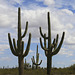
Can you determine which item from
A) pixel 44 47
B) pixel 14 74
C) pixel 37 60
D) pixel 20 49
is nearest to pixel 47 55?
pixel 44 47

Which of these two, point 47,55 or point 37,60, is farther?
point 37,60

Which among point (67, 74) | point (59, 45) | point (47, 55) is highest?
point (59, 45)

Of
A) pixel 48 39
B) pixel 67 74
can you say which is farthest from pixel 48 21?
pixel 67 74

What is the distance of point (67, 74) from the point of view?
46.0ft

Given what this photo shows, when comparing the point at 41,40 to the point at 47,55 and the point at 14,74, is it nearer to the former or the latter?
the point at 47,55

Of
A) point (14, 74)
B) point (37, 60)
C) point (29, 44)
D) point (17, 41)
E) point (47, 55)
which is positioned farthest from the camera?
point (37, 60)

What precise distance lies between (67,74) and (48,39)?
13.1 ft

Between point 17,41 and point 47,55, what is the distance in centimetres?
229

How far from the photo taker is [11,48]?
1052 cm

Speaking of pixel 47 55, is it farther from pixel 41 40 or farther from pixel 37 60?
pixel 37 60

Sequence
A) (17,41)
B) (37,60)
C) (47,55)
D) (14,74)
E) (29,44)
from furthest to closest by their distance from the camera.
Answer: (37,60) < (14,74) < (47,55) < (17,41) < (29,44)

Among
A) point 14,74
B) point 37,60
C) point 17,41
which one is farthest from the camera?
point 37,60

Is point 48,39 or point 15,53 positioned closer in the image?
point 15,53

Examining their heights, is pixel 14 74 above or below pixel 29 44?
below
